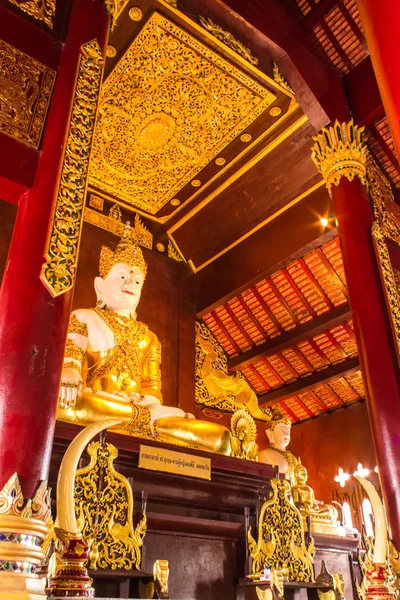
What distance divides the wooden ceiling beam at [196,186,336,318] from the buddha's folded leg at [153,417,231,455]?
2686 millimetres

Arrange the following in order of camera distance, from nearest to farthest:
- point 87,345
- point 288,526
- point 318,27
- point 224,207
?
→ point 288,526
point 87,345
point 318,27
point 224,207

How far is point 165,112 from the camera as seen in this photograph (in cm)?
487

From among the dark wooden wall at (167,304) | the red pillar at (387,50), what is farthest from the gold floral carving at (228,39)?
the red pillar at (387,50)

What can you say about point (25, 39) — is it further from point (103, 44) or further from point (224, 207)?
point (224, 207)

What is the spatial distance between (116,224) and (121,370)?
2401 millimetres

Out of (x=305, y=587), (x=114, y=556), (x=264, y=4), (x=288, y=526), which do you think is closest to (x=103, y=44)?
(x=264, y=4)

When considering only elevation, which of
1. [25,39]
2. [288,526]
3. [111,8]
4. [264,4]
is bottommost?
[288,526]

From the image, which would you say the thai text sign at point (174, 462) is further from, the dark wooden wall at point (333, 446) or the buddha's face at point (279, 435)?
the dark wooden wall at point (333, 446)

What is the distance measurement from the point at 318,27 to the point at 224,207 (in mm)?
1906

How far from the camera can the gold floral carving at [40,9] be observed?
2.96 m

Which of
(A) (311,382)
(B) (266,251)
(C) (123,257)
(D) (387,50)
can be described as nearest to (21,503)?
(D) (387,50)

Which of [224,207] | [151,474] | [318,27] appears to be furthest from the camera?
[224,207]

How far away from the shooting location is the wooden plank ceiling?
5766 mm

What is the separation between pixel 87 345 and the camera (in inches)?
146
